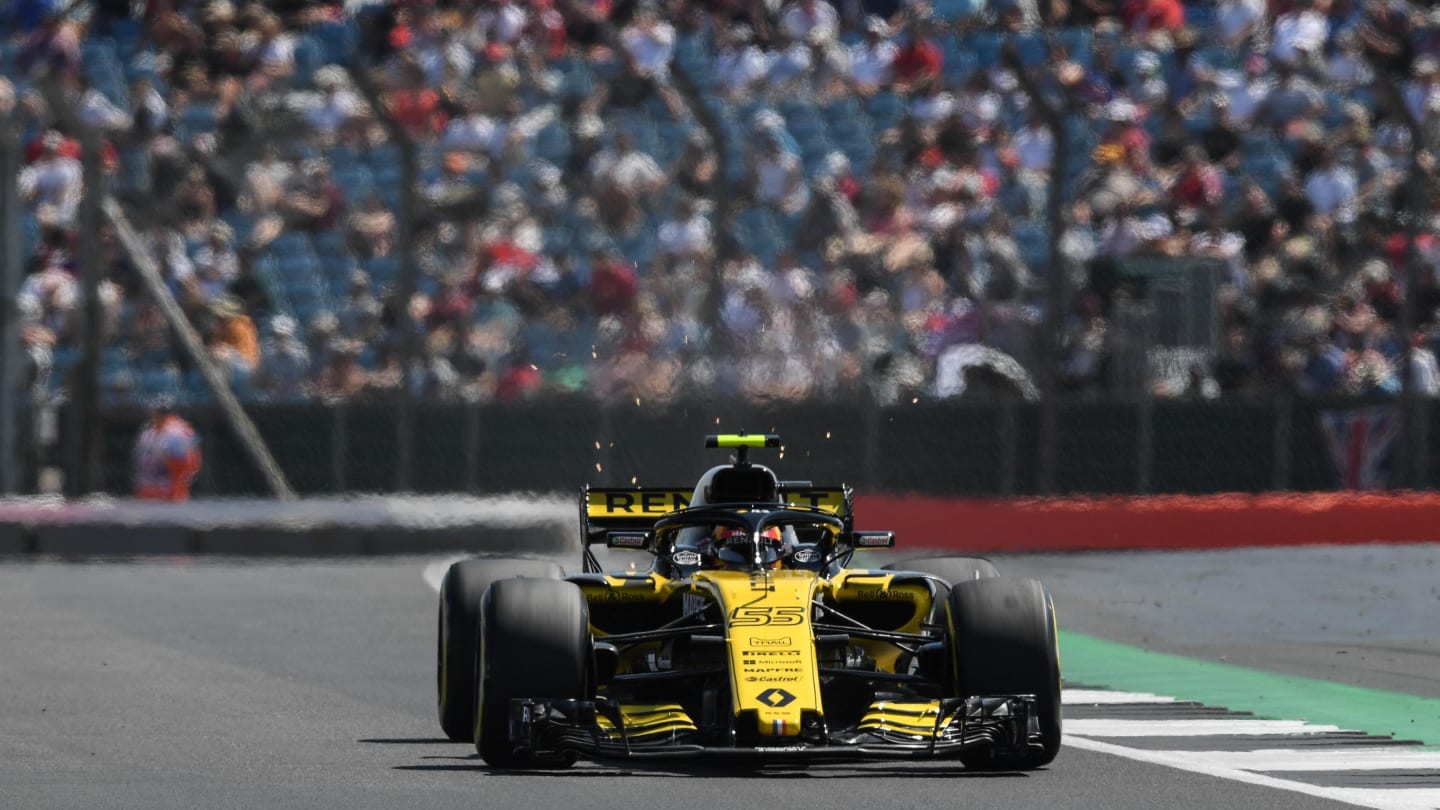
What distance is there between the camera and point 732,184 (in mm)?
26953

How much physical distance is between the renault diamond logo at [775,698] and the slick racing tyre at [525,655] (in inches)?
25.1

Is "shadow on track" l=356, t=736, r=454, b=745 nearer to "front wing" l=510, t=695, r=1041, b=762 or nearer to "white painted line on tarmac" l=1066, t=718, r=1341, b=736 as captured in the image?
"front wing" l=510, t=695, r=1041, b=762

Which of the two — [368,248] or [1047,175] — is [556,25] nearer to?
[368,248]

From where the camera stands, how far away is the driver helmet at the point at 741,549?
9352 millimetres

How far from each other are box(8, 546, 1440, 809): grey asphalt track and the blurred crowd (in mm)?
3636

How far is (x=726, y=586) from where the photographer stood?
8922 mm

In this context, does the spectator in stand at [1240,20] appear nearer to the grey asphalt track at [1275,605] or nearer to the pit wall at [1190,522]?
the pit wall at [1190,522]

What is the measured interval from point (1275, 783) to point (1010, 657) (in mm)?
877

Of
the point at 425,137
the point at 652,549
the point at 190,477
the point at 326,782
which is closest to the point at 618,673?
the point at 652,549

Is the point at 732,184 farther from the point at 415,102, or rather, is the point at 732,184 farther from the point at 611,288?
the point at 415,102

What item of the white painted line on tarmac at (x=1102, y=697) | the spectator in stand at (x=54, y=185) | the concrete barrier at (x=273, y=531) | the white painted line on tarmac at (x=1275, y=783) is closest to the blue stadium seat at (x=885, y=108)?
the concrete barrier at (x=273, y=531)

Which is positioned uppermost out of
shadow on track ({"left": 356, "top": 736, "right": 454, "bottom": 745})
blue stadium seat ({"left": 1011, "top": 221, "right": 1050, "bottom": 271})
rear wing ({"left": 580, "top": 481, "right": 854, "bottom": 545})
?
blue stadium seat ({"left": 1011, "top": 221, "right": 1050, "bottom": 271})

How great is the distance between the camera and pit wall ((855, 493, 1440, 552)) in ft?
69.6

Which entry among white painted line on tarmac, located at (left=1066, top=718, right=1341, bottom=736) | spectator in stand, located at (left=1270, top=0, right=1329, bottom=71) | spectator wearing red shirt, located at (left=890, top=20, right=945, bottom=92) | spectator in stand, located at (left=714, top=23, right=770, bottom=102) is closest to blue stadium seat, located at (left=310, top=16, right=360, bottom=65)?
spectator in stand, located at (left=714, top=23, right=770, bottom=102)
